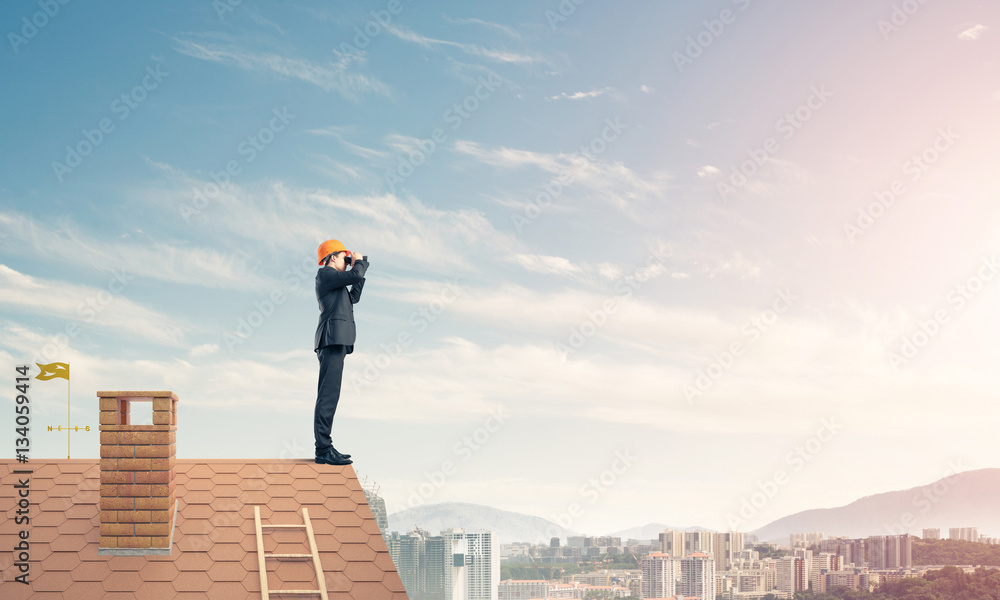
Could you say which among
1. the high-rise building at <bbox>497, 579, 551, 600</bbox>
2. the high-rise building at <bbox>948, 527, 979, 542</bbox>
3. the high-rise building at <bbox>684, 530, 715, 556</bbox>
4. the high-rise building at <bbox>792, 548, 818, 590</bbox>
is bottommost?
the high-rise building at <bbox>497, 579, 551, 600</bbox>

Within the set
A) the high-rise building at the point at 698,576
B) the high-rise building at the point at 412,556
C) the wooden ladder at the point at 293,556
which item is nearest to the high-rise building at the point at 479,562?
the high-rise building at the point at 412,556

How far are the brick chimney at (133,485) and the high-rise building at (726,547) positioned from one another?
85501 mm

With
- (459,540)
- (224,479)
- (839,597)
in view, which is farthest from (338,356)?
(839,597)

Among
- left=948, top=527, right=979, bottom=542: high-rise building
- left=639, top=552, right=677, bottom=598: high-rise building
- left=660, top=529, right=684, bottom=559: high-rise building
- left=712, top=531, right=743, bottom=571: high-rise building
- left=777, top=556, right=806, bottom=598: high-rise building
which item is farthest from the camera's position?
left=712, top=531, right=743, bottom=571: high-rise building

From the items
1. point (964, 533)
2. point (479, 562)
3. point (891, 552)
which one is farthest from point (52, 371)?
point (964, 533)

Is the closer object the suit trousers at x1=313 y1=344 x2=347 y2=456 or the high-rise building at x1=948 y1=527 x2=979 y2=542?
the suit trousers at x1=313 y1=344 x2=347 y2=456

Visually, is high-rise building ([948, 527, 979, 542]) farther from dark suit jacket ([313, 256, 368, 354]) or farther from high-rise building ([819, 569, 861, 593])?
dark suit jacket ([313, 256, 368, 354])

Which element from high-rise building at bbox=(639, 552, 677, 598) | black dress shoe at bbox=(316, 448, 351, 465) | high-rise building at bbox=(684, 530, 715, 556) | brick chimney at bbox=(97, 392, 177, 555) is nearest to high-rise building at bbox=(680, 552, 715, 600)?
high-rise building at bbox=(684, 530, 715, 556)

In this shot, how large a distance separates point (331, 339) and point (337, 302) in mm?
523

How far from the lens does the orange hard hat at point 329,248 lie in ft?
32.0

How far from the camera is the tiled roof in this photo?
7230 millimetres

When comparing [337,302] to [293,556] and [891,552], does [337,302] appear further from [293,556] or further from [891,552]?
[891,552]

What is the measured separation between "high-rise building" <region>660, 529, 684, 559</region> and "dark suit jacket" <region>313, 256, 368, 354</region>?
80.6m

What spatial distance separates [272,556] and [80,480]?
3027mm
